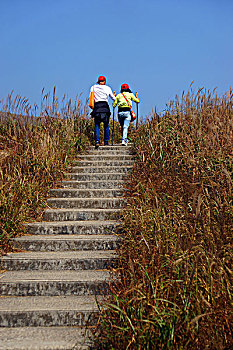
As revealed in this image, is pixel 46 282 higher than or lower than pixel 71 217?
lower

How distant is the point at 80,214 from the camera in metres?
5.95

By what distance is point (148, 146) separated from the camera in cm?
764

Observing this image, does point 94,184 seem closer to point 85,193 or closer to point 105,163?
point 85,193

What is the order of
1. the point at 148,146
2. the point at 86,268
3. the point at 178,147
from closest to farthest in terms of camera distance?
1. the point at 86,268
2. the point at 178,147
3. the point at 148,146

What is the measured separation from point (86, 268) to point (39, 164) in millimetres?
3025

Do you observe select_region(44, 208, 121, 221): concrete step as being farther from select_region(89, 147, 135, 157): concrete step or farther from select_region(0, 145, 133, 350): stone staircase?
select_region(89, 147, 135, 157): concrete step

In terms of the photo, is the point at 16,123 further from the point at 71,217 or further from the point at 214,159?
the point at 214,159

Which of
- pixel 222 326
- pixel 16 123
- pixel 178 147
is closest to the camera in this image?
pixel 222 326

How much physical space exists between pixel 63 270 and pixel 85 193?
2382 mm

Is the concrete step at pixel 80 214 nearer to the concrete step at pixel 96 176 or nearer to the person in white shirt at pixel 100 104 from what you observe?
the concrete step at pixel 96 176

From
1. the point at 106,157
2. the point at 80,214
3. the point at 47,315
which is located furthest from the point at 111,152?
the point at 47,315

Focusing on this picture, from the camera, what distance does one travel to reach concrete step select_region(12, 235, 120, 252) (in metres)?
4.99

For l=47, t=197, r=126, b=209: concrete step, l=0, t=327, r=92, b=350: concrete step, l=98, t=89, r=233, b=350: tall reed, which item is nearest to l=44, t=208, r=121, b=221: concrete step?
l=47, t=197, r=126, b=209: concrete step

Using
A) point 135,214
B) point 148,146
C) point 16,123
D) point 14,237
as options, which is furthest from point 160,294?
point 16,123
